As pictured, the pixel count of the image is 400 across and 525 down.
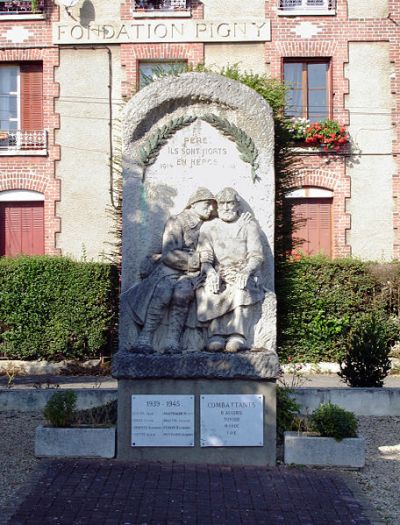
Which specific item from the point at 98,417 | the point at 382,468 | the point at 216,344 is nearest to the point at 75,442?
the point at 98,417

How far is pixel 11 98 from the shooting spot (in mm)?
19734

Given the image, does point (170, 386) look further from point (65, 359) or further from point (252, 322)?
point (65, 359)

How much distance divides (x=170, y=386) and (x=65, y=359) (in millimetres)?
8641

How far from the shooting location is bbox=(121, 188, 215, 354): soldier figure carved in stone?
25.2 feet

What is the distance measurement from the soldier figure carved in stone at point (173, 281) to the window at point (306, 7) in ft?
40.9

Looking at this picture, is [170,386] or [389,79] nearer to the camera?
[170,386]

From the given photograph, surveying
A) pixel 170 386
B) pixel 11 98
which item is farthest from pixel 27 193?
pixel 170 386

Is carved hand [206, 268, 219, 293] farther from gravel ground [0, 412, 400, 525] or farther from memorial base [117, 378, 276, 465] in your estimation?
gravel ground [0, 412, 400, 525]

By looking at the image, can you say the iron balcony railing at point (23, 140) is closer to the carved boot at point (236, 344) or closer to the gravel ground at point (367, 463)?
the gravel ground at point (367, 463)

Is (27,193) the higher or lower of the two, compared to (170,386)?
higher

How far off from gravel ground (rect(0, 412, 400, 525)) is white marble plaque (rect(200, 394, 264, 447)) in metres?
0.95

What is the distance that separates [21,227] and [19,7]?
17.1ft

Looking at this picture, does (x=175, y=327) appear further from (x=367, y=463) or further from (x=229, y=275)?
(x=367, y=463)

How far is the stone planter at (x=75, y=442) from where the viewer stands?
7.67 m
